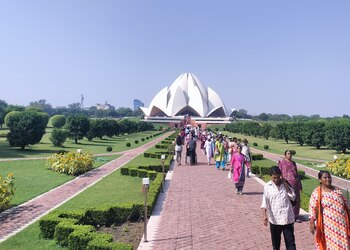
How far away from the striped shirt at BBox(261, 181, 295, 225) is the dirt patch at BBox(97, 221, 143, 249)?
202 cm

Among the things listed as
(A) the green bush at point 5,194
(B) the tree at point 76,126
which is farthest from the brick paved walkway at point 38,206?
(B) the tree at point 76,126

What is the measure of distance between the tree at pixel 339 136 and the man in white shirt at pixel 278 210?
20425 mm

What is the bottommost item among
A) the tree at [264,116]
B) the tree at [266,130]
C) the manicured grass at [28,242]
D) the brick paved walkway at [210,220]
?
the manicured grass at [28,242]

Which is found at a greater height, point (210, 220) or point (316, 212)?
point (316, 212)

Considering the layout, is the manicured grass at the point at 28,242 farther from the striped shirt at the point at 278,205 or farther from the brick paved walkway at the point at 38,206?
the striped shirt at the point at 278,205

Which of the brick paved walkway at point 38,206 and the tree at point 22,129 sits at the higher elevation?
the tree at point 22,129

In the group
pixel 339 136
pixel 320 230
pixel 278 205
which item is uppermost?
pixel 339 136

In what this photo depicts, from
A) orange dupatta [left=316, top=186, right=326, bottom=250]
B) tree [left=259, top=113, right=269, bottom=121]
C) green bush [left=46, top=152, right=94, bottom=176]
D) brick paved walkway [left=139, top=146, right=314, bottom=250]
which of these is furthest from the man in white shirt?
tree [left=259, top=113, right=269, bottom=121]

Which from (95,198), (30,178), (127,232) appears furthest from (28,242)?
(30,178)

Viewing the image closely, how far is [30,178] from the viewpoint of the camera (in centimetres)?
1070

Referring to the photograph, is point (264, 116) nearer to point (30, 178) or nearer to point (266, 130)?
point (266, 130)

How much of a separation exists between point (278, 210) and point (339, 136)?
2088cm

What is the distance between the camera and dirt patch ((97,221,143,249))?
17.3 feet

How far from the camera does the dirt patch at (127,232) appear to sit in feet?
17.3
